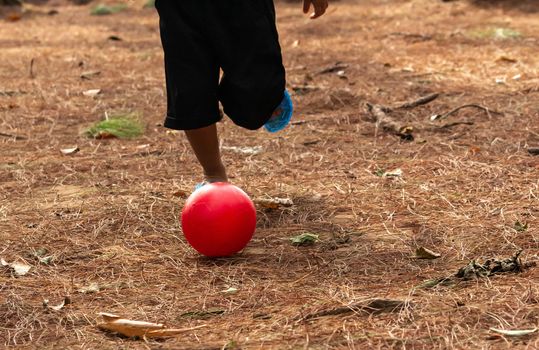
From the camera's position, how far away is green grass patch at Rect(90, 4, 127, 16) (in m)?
13.1

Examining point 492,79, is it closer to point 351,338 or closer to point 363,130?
point 363,130

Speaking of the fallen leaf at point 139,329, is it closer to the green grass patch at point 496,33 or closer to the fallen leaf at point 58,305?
the fallen leaf at point 58,305

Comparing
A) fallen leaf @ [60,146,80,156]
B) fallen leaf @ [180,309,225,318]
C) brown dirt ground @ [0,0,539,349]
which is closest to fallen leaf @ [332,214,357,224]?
brown dirt ground @ [0,0,539,349]

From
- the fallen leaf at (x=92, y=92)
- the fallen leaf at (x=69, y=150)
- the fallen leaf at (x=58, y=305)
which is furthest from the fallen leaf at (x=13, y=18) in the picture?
the fallen leaf at (x=58, y=305)

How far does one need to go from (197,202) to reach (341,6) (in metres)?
9.10

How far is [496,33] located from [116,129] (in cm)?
444

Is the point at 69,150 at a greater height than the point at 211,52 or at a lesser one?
lesser

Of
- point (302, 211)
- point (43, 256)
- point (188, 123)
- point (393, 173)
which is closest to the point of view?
point (43, 256)

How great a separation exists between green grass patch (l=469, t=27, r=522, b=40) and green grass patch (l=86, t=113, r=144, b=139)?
13.5 feet

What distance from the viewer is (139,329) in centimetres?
290

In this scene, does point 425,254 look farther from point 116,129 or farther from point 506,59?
→ point 506,59

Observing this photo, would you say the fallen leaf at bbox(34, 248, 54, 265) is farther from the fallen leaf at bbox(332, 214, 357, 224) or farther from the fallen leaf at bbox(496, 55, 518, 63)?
the fallen leaf at bbox(496, 55, 518, 63)

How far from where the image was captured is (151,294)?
10.8 ft

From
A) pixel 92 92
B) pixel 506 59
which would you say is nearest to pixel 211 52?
pixel 92 92
